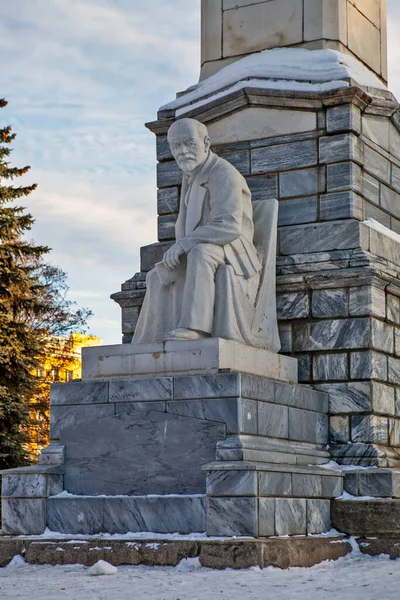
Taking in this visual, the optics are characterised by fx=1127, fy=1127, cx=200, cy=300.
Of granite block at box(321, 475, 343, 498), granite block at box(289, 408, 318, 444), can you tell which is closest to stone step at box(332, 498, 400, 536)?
granite block at box(321, 475, 343, 498)

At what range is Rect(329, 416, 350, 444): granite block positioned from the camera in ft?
45.1

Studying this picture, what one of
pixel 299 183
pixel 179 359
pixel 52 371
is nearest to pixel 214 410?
pixel 179 359

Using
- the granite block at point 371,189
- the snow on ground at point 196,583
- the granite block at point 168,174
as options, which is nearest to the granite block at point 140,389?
the snow on ground at point 196,583

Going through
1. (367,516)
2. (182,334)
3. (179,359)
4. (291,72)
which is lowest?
(367,516)

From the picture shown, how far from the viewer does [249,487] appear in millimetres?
11289

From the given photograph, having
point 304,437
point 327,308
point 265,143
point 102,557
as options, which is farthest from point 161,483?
point 265,143

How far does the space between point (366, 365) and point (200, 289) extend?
2.38 m

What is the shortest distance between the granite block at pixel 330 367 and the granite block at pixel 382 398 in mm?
395

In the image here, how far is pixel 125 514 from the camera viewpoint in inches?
472

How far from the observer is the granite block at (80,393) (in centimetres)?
1267

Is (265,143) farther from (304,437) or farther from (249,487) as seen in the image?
(249,487)

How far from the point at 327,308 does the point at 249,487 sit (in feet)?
11.3

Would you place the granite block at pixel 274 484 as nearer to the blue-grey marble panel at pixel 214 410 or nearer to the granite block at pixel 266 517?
the granite block at pixel 266 517

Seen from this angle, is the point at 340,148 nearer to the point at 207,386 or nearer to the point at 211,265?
the point at 211,265
